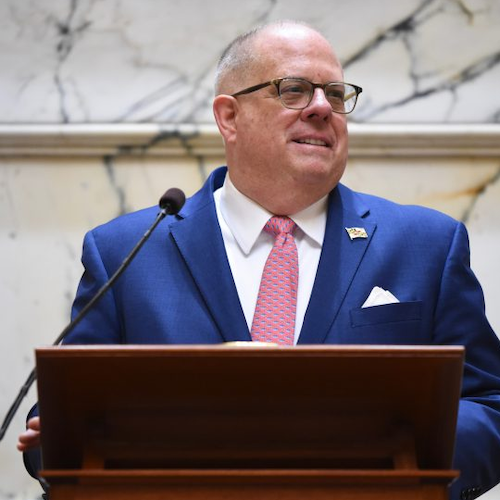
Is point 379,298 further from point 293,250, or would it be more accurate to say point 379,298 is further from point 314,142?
point 314,142

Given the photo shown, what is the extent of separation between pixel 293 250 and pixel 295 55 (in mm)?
486

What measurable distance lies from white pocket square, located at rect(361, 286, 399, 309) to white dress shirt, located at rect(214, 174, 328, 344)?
14cm

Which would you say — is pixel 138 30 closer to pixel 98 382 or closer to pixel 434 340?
pixel 434 340

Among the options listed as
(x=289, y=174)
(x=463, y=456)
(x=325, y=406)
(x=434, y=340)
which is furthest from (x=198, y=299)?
(x=325, y=406)

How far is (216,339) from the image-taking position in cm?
233

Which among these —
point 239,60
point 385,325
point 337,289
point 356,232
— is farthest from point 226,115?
point 385,325

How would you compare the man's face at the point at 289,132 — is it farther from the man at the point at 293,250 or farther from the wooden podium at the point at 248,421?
the wooden podium at the point at 248,421

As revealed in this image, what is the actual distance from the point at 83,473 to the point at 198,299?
0.90 metres

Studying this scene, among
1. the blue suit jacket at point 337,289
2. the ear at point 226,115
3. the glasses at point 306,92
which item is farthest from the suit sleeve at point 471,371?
the ear at point 226,115

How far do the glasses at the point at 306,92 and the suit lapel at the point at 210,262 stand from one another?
314 mm

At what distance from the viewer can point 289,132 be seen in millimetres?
2529

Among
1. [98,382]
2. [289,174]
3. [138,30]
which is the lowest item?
[98,382]

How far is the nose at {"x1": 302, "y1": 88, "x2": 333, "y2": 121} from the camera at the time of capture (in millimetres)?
2488

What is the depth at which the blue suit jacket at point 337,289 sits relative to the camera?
2.33 m
